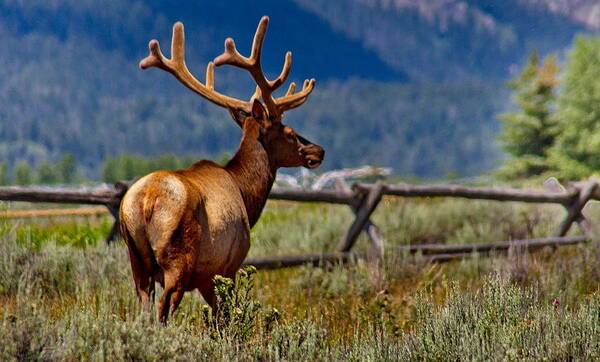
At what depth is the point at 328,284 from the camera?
6.24 m

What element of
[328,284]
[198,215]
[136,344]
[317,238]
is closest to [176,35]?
[198,215]

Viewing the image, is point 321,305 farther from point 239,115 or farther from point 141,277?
point 141,277

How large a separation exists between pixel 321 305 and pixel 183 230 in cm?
232

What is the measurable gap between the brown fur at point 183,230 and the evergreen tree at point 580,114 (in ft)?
78.8

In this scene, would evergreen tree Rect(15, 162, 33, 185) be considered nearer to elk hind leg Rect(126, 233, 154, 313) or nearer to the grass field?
the grass field

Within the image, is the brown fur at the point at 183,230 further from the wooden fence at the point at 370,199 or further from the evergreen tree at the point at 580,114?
the evergreen tree at the point at 580,114

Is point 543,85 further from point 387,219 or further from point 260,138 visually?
point 260,138

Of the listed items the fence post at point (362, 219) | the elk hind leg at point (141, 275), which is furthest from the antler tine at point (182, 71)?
the fence post at point (362, 219)

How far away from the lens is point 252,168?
410 cm

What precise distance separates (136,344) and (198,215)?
83cm

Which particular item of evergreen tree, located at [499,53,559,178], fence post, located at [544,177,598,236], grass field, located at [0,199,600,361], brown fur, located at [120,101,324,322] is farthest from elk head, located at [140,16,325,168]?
evergreen tree, located at [499,53,559,178]

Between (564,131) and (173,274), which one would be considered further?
(564,131)

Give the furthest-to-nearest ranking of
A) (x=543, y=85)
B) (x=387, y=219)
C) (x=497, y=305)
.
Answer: (x=543, y=85), (x=387, y=219), (x=497, y=305)

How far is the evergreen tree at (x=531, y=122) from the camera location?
81.6ft
